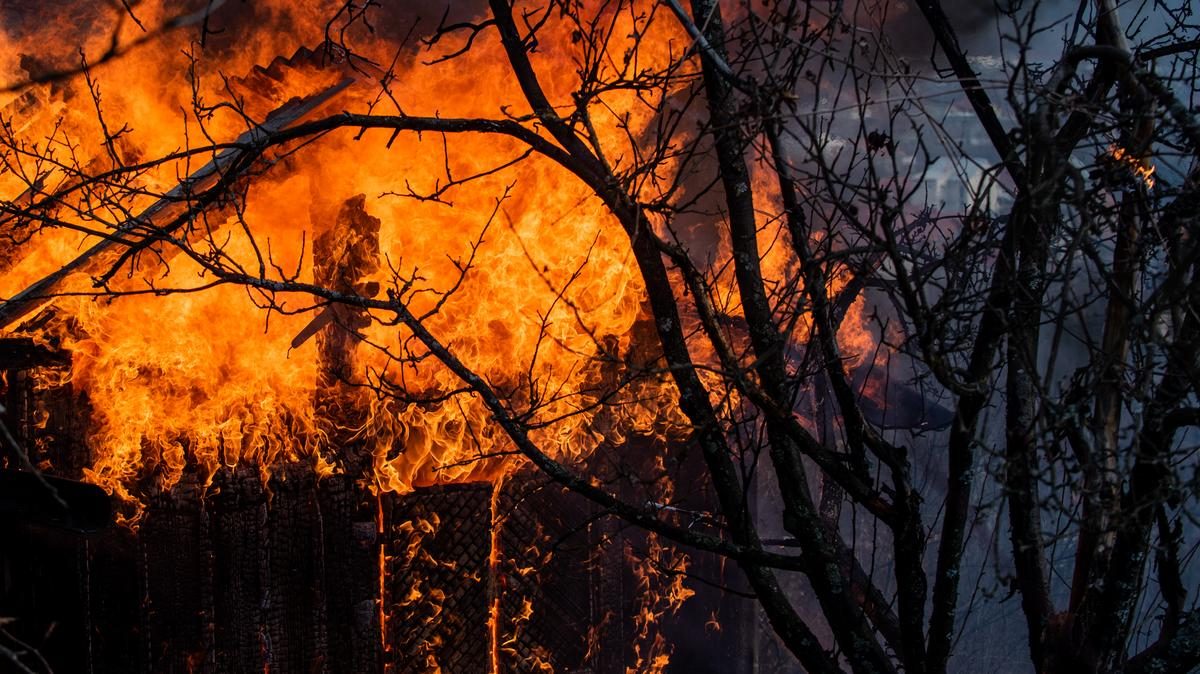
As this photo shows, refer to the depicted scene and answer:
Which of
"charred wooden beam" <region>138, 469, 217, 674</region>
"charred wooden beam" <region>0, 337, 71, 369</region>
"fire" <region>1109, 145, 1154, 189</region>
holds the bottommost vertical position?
"charred wooden beam" <region>138, 469, 217, 674</region>

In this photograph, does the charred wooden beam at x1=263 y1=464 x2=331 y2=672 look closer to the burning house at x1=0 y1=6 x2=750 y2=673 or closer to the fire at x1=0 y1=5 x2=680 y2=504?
the burning house at x1=0 y1=6 x2=750 y2=673

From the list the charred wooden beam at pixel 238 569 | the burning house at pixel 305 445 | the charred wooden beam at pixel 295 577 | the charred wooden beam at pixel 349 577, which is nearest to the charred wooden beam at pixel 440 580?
the burning house at pixel 305 445

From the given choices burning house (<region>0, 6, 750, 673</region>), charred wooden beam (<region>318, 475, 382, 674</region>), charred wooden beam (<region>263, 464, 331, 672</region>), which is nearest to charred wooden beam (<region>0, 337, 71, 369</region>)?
burning house (<region>0, 6, 750, 673</region>)

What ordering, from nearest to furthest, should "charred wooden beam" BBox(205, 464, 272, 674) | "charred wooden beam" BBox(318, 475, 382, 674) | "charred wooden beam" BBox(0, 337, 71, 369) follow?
"charred wooden beam" BBox(0, 337, 71, 369), "charred wooden beam" BBox(205, 464, 272, 674), "charred wooden beam" BBox(318, 475, 382, 674)

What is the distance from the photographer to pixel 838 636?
16.2ft

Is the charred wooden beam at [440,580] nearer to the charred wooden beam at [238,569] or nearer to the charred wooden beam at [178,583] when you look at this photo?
the charred wooden beam at [238,569]

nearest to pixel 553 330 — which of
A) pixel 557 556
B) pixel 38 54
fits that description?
pixel 557 556

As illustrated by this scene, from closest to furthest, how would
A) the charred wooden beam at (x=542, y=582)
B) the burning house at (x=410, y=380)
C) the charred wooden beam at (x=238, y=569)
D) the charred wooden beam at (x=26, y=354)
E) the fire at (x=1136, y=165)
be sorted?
the fire at (x=1136, y=165) → the burning house at (x=410, y=380) → the charred wooden beam at (x=26, y=354) → the charred wooden beam at (x=238, y=569) → the charred wooden beam at (x=542, y=582)

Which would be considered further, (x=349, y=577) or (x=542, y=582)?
(x=542, y=582)

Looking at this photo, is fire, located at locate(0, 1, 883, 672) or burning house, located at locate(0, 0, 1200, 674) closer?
burning house, located at locate(0, 0, 1200, 674)

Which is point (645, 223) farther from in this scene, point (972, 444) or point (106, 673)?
point (106, 673)

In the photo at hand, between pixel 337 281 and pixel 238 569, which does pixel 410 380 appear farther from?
pixel 238 569

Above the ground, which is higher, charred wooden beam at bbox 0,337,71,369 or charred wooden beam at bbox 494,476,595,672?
charred wooden beam at bbox 0,337,71,369

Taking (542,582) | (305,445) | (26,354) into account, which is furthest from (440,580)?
(26,354)
